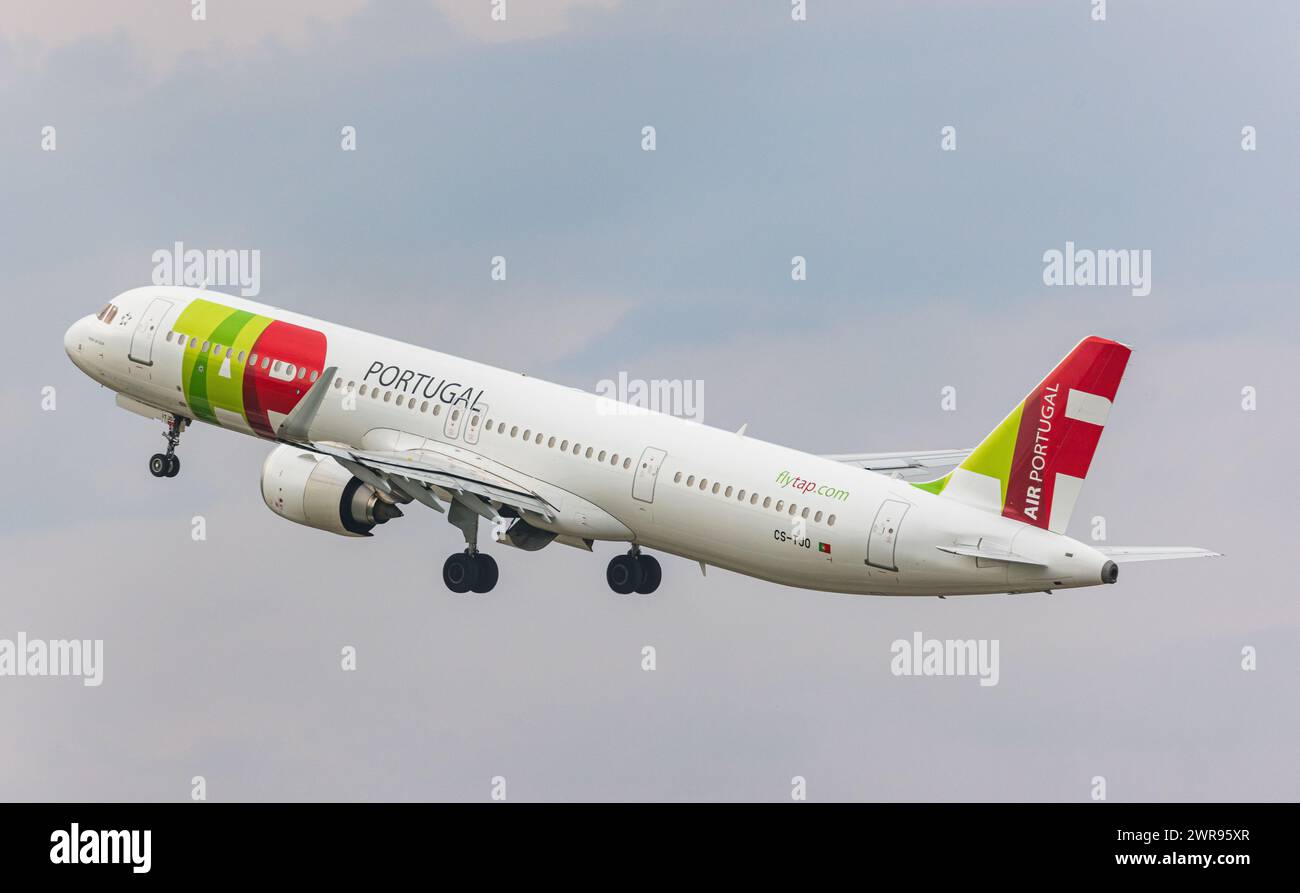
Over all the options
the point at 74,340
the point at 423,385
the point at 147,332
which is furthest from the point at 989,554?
the point at 74,340

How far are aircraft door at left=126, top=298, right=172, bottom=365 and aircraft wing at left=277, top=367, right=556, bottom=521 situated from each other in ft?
20.1

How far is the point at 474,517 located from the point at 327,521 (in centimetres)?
A: 411

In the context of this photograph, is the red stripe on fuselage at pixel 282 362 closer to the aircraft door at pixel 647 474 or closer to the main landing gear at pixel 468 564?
the main landing gear at pixel 468 564

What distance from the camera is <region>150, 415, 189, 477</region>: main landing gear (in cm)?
7175

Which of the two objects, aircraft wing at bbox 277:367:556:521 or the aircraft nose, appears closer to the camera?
aircraft wing at bbox 277:367:556:521

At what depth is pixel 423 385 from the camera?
66750 mm

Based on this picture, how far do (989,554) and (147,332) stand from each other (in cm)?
2584

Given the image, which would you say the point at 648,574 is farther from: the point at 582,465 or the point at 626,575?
the point at 582,465

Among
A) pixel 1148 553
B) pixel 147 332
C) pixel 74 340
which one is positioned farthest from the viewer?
pixel 74 340

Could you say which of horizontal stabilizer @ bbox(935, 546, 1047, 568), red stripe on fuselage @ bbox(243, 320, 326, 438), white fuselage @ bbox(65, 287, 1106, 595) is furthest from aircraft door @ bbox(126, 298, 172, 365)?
horizontal stabilizer @ bbox(935, 546, 1047, 568)

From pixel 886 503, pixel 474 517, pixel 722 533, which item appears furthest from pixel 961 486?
pixel 474 517

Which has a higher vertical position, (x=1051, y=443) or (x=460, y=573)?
(x=1051, y=443)

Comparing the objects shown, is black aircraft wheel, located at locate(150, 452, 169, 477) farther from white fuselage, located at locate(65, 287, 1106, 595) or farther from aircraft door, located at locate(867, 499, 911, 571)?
aircraft door, located at locate(867, 499, 911, 571)

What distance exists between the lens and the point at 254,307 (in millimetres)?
69688
